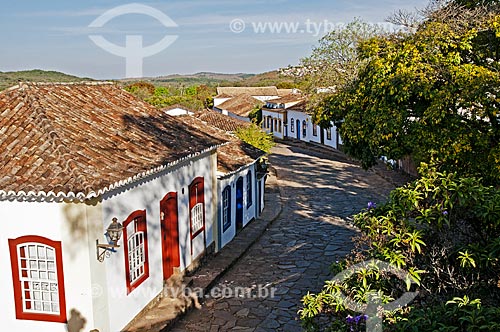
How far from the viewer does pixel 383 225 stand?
6.70 metres

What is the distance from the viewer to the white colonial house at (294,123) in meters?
39.4

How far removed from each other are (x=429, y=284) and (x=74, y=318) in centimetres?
544

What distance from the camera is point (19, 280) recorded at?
27.5 feet

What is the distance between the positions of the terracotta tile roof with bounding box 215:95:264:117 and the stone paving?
2951cm

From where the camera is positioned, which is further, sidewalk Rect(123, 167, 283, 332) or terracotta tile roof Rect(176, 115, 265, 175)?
terracotta tile roof Rect(176, 115, 265, 175)

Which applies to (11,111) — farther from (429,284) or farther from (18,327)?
(429,284)

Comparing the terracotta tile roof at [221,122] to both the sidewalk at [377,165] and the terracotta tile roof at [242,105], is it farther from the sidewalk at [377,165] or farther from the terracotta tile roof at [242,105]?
the terracotta tile roof at [242,105]

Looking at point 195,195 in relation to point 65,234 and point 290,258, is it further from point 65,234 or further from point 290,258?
point 65,234

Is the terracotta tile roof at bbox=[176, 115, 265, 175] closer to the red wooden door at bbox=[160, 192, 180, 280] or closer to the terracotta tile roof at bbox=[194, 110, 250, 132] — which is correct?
the red wooden door at bbox=[160, 192, 180, 280]

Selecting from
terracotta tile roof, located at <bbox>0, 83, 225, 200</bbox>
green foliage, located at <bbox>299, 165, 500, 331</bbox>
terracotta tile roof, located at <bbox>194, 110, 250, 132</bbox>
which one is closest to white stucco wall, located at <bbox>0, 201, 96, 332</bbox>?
terracotta tile roof, located at <bbox>0, 83, 225, 200</bbox>

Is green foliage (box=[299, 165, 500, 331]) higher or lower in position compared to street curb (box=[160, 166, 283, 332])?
higher

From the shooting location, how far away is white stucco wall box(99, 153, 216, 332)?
869cm

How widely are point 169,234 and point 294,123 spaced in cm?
3429

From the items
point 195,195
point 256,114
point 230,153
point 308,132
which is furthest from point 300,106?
point 195,195
